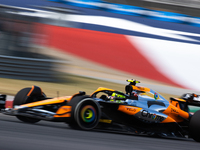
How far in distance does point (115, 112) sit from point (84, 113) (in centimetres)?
64

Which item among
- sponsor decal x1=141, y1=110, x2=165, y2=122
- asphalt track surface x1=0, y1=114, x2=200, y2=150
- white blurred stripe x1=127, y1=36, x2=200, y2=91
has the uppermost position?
white blurred stripe x1=127, y1=36, x2=200, y2=91

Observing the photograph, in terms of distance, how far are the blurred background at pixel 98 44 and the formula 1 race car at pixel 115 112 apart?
532 centimetres

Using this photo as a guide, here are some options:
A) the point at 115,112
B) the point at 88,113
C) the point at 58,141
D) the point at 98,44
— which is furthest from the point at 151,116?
the point at 98,44

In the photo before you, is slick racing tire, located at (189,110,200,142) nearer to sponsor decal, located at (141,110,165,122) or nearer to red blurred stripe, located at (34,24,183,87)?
sponsor decal, located at (141,110,165,122)

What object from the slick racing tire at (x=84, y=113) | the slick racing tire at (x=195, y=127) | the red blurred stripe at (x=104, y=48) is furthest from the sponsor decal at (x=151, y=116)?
the red blurred stripe at (x=104, y=48)

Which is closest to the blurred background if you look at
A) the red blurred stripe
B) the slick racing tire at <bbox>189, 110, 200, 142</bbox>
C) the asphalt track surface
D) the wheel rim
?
the red blurred stripe

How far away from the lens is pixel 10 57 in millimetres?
11734

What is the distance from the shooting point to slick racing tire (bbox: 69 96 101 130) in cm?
501

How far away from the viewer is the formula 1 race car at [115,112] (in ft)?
16.8

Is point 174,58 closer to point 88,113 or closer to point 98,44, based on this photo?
point 98,44

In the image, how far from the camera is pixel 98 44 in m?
15.7

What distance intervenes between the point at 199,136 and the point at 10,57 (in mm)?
8109

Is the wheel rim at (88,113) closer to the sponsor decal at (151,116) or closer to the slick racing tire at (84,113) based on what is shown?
the slick racing tire at (84,113)

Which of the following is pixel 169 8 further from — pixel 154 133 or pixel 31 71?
pixel 154 133
